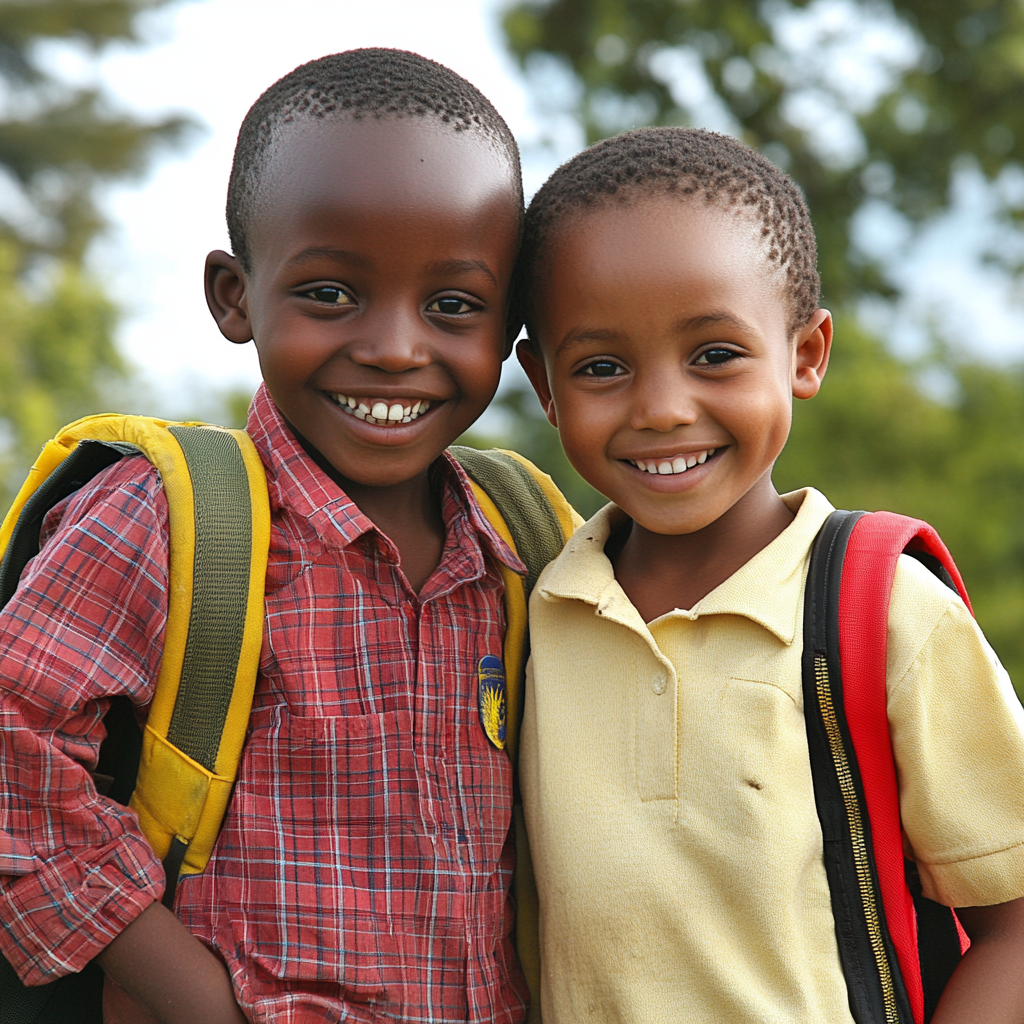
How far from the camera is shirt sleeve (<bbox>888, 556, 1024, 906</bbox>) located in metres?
1.47

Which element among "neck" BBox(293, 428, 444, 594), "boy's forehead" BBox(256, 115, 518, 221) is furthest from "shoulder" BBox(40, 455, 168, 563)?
"boy's forehead" BBox(256, 115, 518, 221)

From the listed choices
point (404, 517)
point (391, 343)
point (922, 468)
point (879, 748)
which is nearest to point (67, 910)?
point (404, 517)

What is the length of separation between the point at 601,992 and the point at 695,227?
41.8 inches

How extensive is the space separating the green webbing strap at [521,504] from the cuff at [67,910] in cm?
76

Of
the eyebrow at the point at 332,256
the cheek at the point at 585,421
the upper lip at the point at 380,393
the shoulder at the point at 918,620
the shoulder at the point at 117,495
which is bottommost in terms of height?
the shoulder at the point at 918,620

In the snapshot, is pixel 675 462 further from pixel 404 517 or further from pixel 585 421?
pixel 404 517

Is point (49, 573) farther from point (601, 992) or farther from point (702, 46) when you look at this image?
point (702, 46)

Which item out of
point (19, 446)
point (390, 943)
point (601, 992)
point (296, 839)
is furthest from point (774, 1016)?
point (19, 446)

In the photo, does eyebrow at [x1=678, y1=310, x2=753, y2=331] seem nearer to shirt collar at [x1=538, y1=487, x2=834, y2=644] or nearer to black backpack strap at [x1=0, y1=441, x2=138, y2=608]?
shirt collar at [x1=538, y1=487, x2=834, y2=644]

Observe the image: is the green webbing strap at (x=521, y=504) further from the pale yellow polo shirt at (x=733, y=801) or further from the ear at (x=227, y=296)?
the ear at (x=227, y=296)

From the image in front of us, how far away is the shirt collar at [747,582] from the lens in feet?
5.25

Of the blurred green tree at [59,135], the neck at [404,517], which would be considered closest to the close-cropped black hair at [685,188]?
the neck at [404,517]

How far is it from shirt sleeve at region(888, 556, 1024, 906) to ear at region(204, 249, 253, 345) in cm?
105

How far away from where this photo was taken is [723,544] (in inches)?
70.0
